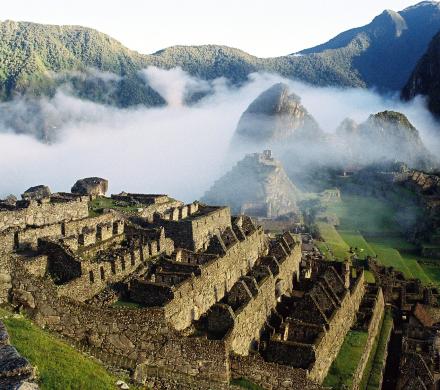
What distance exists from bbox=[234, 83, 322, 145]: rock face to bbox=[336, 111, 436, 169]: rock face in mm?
15190

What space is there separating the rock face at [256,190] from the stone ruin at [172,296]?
1917 inches

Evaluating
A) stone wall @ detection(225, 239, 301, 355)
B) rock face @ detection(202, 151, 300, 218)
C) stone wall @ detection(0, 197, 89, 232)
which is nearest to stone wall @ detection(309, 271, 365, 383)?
stone wall @ detection(225, 239, 301, 355)

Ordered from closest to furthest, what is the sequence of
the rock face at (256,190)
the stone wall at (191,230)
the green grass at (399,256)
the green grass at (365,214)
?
the stone wall at (191,230), the green grass at (399,256), the green grass at (365,214), the rock face at (256,190)

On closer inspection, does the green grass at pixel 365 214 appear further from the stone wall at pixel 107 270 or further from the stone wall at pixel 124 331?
the stone wall at pixel 124 331

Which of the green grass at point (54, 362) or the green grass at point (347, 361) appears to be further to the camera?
the green grass at point (347, 361)

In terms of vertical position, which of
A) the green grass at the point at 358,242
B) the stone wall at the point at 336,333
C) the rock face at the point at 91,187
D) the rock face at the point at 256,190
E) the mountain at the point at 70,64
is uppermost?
the mountain at the point at 70,64

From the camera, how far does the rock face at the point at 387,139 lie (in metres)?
148

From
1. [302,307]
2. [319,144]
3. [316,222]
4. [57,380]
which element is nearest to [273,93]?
[319,144]

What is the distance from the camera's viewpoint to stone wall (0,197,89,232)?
1041 inches

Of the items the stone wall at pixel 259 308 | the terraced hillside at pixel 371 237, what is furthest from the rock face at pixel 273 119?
the stone wall at pixel 259 308

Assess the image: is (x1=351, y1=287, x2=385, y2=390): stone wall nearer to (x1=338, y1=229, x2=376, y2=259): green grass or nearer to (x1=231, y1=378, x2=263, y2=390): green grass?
(x1=231, y1=378, x2=263, y2=390): green grass

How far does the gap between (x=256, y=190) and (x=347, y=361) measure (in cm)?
6282

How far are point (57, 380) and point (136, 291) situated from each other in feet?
37.9

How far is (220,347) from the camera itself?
18953mm
